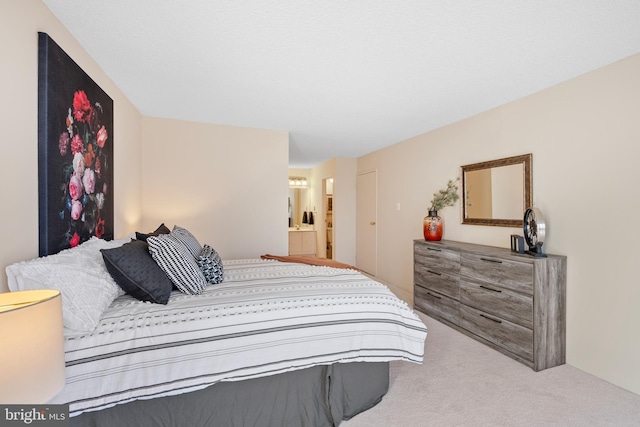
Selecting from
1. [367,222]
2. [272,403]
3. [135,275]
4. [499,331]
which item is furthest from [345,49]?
[367,222]

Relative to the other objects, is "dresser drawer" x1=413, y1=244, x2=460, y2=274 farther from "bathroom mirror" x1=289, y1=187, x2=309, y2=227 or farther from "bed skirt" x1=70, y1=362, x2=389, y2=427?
"bathroom mirror" x1=289, y1=187, x2=309, y2=227

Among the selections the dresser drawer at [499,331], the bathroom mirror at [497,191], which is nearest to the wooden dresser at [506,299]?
the dresser drawer at [499,331]

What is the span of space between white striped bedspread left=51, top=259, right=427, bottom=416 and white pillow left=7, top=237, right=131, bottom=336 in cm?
7

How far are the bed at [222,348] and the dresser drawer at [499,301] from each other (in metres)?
1.15

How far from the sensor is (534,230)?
2.50m

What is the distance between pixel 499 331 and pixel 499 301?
28 cm

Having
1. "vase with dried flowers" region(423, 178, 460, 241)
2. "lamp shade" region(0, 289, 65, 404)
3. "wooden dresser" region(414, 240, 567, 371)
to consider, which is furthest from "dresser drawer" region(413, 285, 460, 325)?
"lamp shade" region(0, 289, 65, 404)

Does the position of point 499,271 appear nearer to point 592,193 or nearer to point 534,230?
point 534,230

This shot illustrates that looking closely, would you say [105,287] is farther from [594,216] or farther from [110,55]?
[594,216]

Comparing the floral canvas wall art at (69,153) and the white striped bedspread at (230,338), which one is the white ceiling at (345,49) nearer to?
the floral canvas wall art at (69,153)

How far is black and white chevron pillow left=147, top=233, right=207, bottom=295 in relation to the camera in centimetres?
184

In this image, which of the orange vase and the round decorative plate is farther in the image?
the orange vase

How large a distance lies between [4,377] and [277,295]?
49.0 inches

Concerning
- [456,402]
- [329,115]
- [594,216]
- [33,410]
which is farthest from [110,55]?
[594,216]
